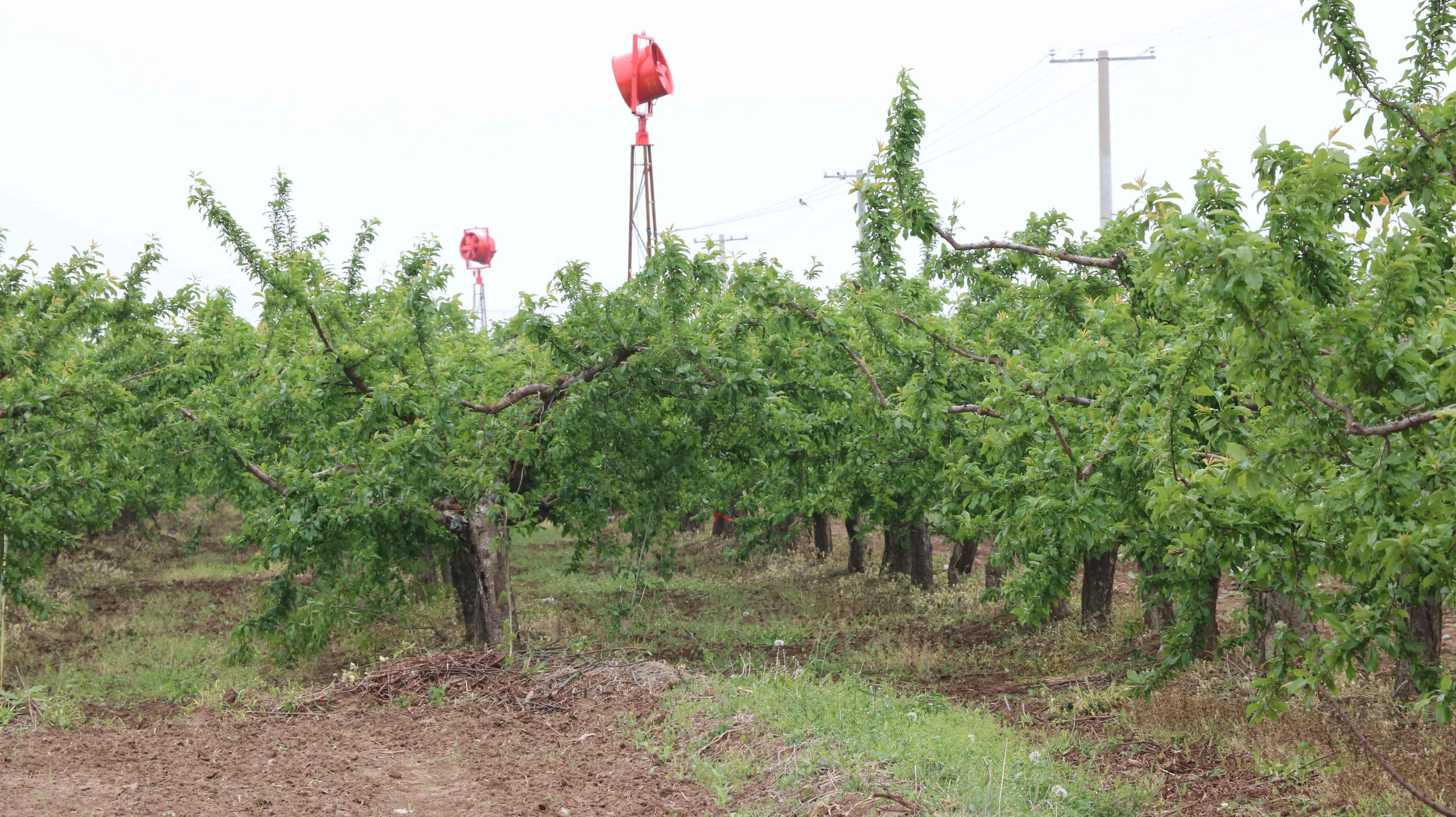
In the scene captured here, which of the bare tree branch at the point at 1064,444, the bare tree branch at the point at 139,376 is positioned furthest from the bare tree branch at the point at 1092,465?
the bare tree branch at the point at 139,376

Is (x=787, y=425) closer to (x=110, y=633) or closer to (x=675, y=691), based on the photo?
(x=675, y=691)

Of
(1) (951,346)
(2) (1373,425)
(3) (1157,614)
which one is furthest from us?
(3) (1157,614)

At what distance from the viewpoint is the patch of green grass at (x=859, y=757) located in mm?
5574

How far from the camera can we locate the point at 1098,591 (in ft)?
38.6

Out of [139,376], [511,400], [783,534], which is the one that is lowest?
[783,534]

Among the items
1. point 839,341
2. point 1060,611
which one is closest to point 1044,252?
point 839,341

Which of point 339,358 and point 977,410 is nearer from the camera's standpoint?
point 977,410

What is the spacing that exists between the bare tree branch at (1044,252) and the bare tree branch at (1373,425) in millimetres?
2656

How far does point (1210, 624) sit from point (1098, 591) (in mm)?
4736

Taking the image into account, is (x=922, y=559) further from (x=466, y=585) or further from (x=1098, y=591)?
(x=466, y=585)

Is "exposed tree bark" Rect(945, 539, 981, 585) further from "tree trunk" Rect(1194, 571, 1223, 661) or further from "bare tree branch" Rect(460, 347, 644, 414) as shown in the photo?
"bare tree branch" Rect(460, 347, 644, 414)

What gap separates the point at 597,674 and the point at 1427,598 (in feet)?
19.0

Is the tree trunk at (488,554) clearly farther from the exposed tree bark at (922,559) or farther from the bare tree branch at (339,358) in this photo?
the exposed tree bark at (922,559)

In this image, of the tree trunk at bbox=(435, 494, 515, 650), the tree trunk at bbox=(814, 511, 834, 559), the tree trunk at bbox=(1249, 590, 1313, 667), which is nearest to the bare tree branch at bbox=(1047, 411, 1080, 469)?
the tree trunk at bbox=(1249, 590, 1313, 667)
